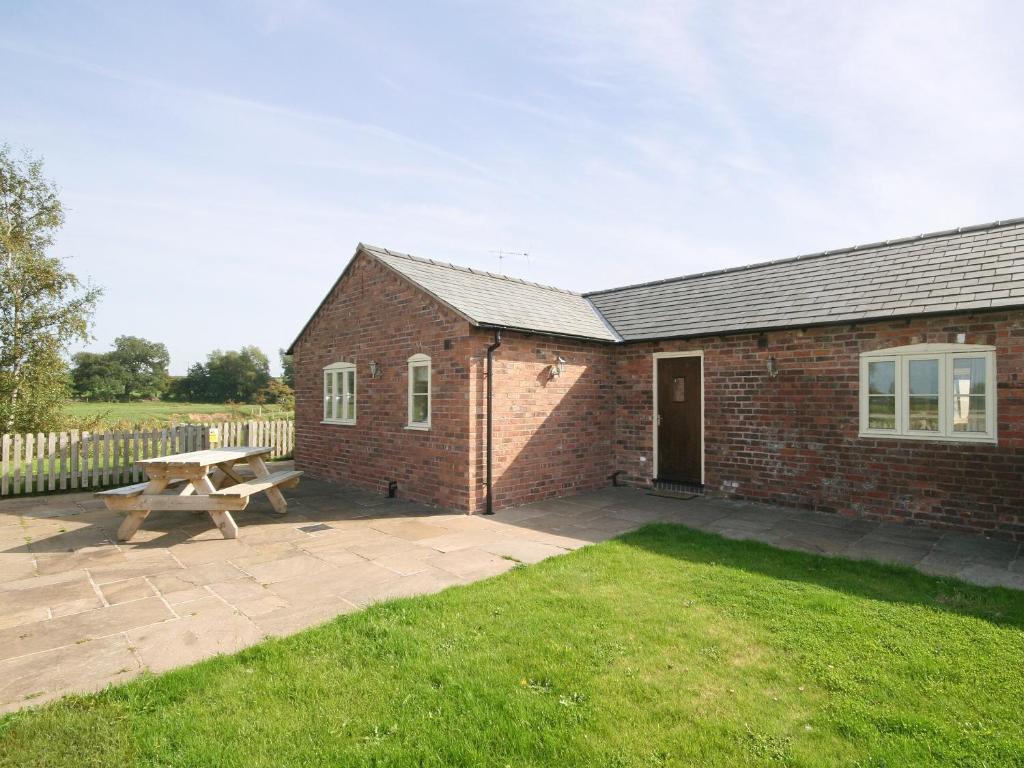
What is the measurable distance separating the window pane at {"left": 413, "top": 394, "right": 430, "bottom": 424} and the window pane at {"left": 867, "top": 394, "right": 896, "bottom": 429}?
733 centimetres

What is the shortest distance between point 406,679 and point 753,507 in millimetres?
7364

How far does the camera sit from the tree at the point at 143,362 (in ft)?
192

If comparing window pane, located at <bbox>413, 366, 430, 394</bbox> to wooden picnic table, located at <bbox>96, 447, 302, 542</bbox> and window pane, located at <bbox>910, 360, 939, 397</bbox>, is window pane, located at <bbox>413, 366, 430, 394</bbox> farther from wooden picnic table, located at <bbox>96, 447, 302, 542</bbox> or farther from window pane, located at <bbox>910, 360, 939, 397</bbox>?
window pane, located at <bbox>910, 360, 939, 397</bbox>

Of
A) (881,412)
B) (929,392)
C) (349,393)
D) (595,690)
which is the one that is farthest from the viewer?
(349,393)

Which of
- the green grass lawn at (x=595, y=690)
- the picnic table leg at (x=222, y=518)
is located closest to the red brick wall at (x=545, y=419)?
the picnic table leg at (x=222, y=518)

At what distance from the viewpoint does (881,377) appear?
7.86m

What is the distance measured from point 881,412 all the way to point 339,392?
34.3 ft

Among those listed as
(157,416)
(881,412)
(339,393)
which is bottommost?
(157,416)

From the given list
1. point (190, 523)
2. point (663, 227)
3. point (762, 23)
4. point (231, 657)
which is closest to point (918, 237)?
point (663, 227)

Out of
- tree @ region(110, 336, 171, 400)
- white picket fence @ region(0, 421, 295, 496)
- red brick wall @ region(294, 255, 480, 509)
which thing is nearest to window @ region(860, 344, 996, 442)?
red brick wall @ region(294, 255, 480, 509)

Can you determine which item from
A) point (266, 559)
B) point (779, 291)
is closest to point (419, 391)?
point (266, 559)

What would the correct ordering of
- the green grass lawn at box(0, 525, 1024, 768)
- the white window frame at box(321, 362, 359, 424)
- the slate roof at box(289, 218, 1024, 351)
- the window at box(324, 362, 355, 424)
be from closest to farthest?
the green grass lawn at box(0, 525, 1024, 768), the slate roof at box(289, 218, 1024, 351), the white window frame at box(321, 362, 359, 424), the window at box(324, 362, 355, 424)

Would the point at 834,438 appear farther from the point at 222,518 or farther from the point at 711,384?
the point at 222,518

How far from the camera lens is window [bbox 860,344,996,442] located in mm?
7035
